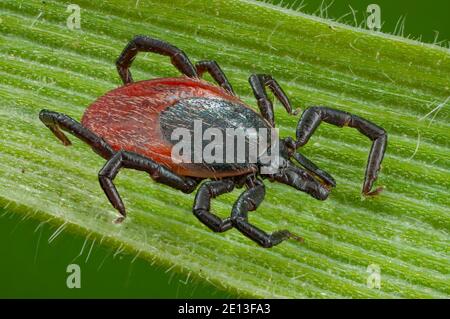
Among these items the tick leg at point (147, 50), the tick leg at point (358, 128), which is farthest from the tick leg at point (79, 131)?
the tick leg at point (358, 128)

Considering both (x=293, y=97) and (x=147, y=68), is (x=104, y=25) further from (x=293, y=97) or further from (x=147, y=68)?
(x=293, y=97)

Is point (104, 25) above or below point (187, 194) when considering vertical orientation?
above

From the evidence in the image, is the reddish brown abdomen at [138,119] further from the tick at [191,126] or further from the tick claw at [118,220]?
the tick claw at [118,220]

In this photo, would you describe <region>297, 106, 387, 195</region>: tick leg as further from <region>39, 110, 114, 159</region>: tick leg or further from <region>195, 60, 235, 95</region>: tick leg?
<region>39, 110, 114, 159</region>: tick leg

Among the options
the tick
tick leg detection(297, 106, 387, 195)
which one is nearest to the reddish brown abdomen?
the tick

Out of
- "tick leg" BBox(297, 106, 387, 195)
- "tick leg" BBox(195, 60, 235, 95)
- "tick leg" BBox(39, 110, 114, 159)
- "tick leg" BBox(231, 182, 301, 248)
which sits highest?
"tick leg" BBox(195, 60, 235, 95)

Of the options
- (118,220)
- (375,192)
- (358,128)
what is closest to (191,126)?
(118,220)

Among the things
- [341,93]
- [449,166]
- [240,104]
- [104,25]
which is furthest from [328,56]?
[104,25]
